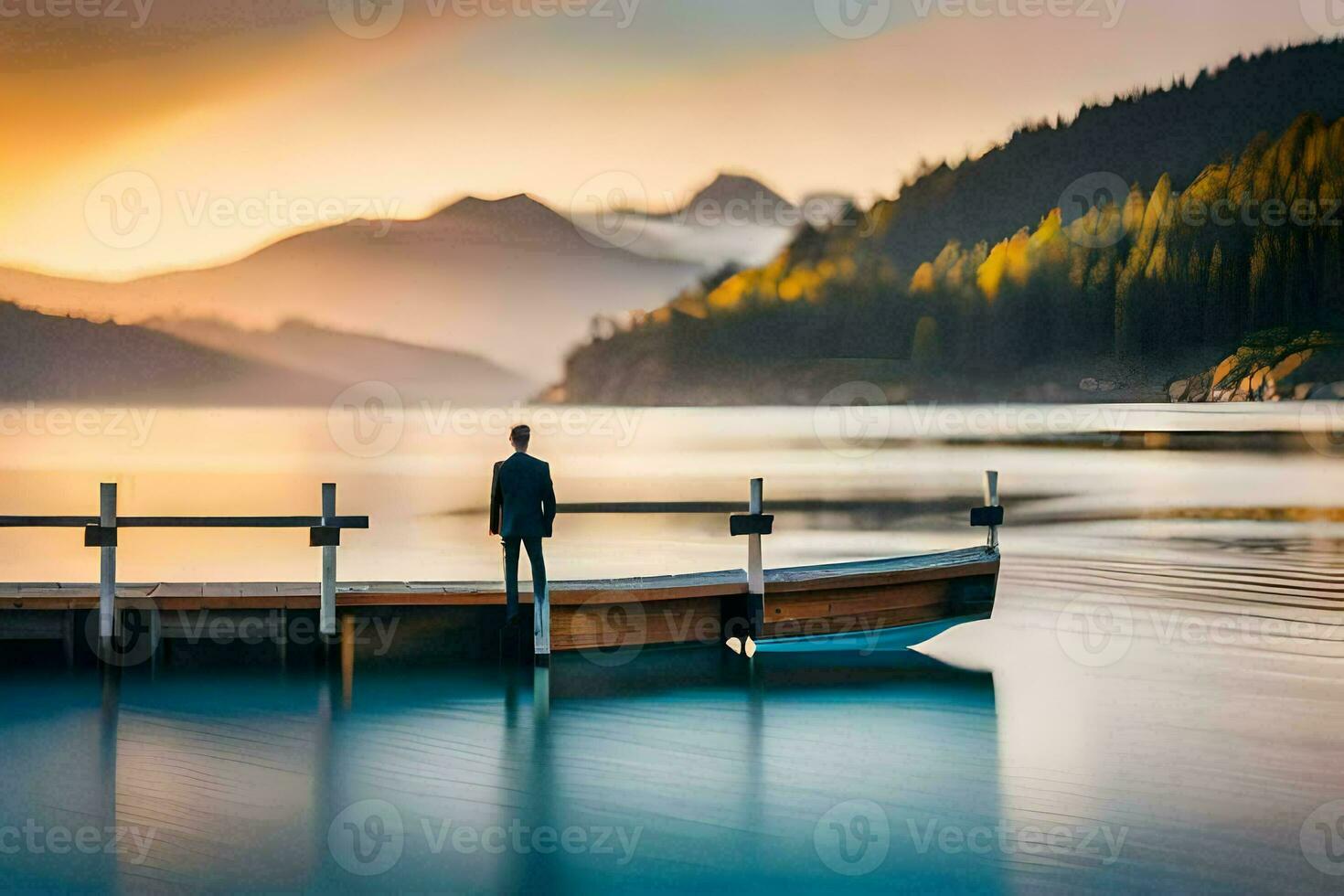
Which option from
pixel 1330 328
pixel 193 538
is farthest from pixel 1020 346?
pixel 193 538

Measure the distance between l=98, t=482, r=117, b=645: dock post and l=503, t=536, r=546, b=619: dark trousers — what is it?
3.27m

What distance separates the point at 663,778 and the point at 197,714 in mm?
3803

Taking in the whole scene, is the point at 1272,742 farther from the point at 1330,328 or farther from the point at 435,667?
the point at 1330,328

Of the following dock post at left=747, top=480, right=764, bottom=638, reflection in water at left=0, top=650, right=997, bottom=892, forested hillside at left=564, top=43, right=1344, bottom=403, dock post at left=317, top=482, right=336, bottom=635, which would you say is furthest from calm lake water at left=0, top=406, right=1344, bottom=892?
forested hillside at left=564, top=43, right=1344, bottom=403

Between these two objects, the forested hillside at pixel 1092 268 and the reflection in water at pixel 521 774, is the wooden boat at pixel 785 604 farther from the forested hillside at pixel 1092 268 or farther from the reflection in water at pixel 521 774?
the forested hillside at pixel 1092 268

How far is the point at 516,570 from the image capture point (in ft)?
38.2

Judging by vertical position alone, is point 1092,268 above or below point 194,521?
above

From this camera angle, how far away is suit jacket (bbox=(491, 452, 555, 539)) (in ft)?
37.1

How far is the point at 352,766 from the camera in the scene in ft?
29.1

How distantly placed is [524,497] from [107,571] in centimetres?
362

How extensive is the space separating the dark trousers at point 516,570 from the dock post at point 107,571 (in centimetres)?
327

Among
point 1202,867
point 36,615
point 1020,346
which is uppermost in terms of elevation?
point 1020,346

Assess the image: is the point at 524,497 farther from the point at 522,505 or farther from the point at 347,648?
the point at 347,648

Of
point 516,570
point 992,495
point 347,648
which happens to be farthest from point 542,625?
point 992,495
